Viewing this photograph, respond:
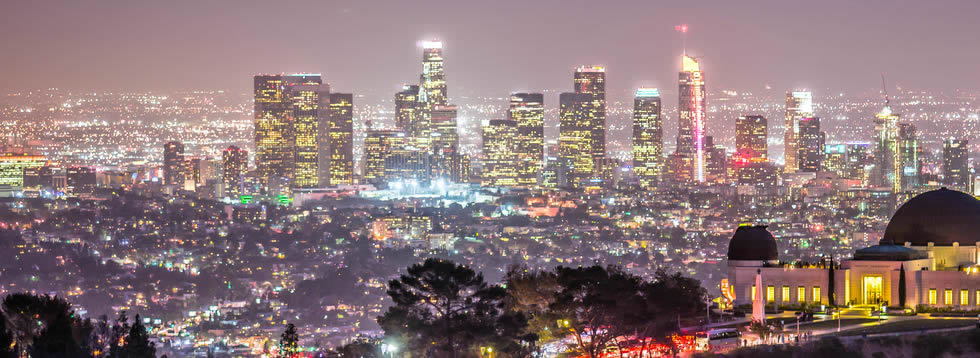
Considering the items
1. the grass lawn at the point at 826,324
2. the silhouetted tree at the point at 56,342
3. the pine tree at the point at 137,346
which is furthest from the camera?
the grass lawn at the point at 826,324

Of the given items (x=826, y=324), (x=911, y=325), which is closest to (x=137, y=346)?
(x=826, y=324)

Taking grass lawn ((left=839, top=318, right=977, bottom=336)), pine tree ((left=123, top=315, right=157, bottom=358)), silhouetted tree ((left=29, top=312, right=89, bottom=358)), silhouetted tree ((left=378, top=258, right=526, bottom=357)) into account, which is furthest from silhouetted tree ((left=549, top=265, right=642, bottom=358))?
silhouetted tree ((left=29, top=312, right=89, bottom=358))

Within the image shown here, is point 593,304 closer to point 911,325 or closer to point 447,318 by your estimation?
point 447,318

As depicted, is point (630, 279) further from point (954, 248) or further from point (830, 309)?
point (954, 248)

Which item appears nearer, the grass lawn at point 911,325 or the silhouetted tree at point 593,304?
the grass lawn at point 911,325

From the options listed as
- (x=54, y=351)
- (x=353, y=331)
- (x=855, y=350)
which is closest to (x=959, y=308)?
(x=855, y=350)

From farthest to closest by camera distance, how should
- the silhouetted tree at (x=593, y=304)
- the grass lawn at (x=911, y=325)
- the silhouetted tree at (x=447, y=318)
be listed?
the silhouetted tree at (x=593, y=304)
the grass lawn at (x=911, y=325)
the silhouetted tree at (x=447, y=318)

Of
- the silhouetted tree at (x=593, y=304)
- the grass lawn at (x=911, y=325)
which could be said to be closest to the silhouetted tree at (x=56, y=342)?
the silhouetted tree at (x=593, y=304)

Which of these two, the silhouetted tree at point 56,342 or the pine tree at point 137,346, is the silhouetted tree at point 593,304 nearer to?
the pine tree at point 137,346

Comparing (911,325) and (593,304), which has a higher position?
(593,304)
